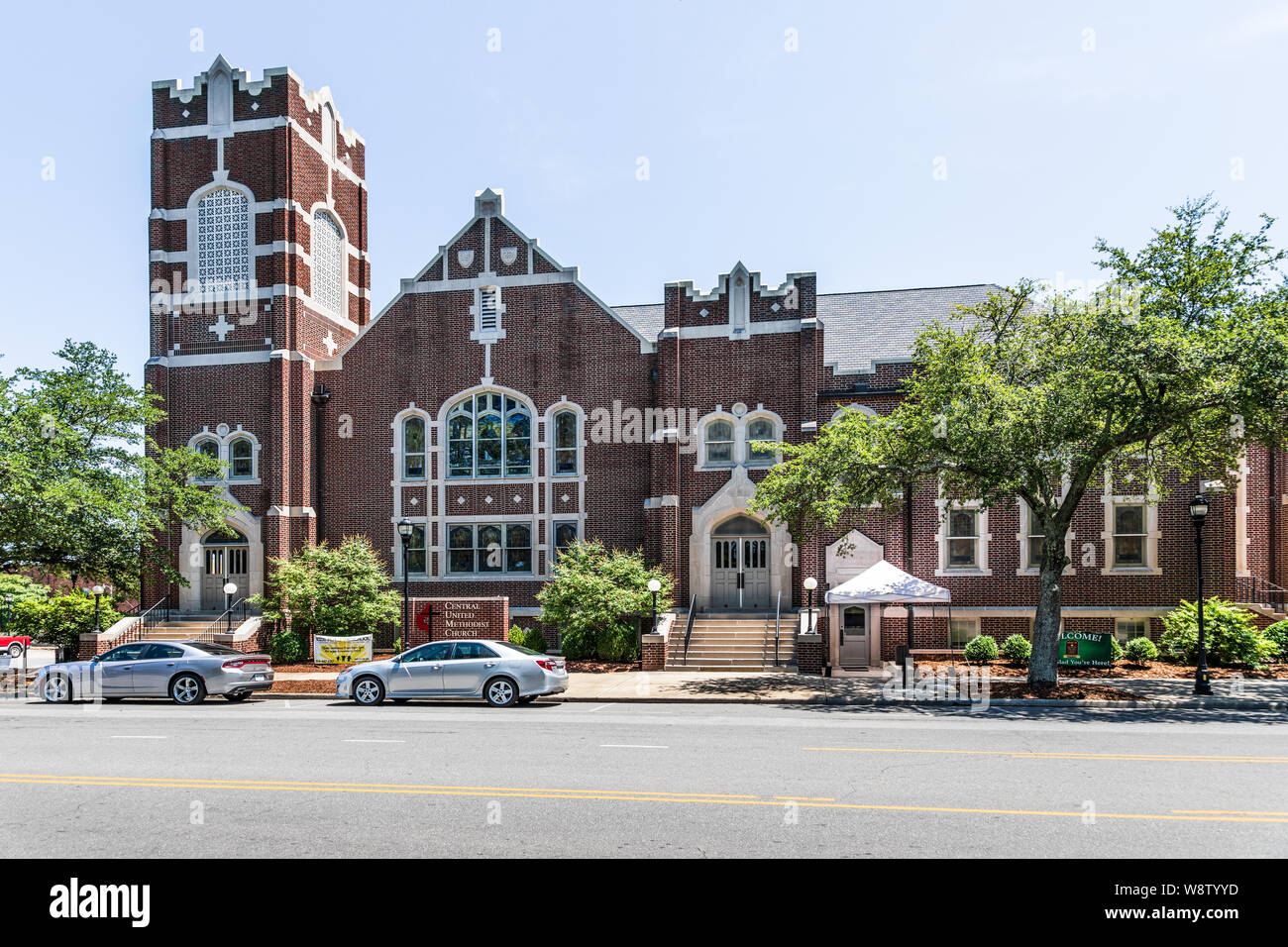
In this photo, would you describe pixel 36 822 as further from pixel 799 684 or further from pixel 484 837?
pixel 799 684

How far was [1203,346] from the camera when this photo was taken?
15.9m

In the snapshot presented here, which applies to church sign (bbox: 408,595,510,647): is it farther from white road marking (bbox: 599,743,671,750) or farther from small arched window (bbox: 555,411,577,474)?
white road marking (bbox: 599,743,671,750)

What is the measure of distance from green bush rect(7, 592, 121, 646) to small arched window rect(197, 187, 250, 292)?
10.7 m

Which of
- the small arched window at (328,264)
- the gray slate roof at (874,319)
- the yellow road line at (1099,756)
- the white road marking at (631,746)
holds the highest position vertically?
the small arched window at (328,264)

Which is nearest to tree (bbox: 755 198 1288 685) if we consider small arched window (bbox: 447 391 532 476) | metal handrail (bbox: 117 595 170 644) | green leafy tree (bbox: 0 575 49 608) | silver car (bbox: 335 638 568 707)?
silver car (bbox: 335 638 568 707)

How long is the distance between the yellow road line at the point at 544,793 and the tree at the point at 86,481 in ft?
48.4

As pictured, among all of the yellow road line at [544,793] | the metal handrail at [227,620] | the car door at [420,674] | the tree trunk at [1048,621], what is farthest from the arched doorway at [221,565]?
the tree trunk at [1048,621]

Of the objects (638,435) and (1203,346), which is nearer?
(1203,346)

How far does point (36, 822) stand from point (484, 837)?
13.6ft

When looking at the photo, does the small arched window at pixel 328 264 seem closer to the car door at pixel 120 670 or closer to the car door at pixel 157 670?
the car door at pixel 120 670

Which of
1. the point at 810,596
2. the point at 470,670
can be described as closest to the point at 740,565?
the point at 810,596

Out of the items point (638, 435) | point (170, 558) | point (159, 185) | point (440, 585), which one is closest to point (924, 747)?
point (638, 435)

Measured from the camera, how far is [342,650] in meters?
24.8

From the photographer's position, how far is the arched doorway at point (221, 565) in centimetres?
2903
